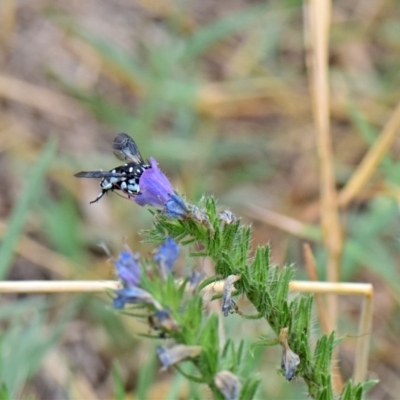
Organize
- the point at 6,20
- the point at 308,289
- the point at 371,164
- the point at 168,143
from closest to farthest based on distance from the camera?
the point at 308,289 → the point at 371,164 → the point at 168,143 → the point at 6,20

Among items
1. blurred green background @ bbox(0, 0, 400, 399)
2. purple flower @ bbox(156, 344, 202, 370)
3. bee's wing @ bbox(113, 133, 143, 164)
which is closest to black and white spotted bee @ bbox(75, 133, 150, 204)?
bee's wing @ bbox(113, 133, 143, 164)

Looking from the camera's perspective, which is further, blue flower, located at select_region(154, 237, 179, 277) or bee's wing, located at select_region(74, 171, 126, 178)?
bee's wing, located at select_region(74, 171, 126, 178)

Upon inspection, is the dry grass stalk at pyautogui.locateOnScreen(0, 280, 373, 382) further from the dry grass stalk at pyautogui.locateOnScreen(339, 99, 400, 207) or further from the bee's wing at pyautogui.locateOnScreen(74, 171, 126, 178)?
the dry grass stalk at pyautogui.locateOnScreen(339, 99, 400, 207)

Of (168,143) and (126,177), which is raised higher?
(168,143)

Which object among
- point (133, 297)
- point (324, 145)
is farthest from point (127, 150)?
point (324, 145)

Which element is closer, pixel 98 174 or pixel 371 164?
pixel 98 174

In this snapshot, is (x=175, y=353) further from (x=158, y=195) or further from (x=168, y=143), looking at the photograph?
(x=168, y=143)
